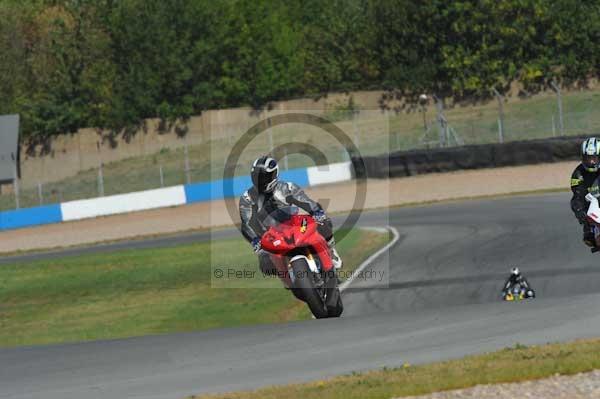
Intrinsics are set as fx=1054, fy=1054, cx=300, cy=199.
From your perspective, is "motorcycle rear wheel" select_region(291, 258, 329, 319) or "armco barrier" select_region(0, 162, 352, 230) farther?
"armco barrier" select_region(0, 162, 352, 230)

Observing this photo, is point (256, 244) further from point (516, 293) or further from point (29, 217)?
point (29, 217)

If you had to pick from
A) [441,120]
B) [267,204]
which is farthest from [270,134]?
[267,204]

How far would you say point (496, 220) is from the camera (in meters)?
24.9

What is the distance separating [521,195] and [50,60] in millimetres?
43164

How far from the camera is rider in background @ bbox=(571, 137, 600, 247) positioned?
14.3m

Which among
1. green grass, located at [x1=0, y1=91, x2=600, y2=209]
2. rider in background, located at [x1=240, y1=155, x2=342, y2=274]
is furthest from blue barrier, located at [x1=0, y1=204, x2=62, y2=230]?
rider in background, located at [x1=240, y1=155, x2=342, y2=274]

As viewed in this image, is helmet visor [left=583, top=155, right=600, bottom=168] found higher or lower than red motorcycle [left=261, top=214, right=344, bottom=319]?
higher

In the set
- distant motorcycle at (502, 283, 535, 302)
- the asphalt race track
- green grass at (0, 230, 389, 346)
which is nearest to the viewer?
the asphalt race track

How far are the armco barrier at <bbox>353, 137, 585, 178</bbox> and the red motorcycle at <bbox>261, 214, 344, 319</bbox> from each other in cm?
2208

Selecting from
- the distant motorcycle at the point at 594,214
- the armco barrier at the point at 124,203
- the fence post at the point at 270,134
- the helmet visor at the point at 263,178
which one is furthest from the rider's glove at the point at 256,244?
the fence post at the point at 270,134

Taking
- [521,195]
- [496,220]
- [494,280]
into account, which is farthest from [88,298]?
[521,195]

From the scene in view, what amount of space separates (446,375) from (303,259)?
3.20 metres

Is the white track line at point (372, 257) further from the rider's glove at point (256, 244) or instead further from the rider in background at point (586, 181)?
→ the rider's glove at point (256, 244)

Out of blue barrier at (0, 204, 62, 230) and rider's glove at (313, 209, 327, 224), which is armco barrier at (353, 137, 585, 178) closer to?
blue barrier at (0, 204, 62, 230)
